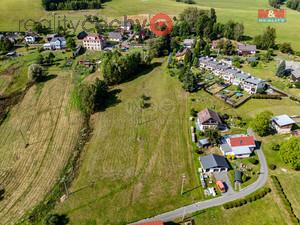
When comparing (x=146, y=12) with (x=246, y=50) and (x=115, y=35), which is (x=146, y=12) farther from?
(x=246, y=50)

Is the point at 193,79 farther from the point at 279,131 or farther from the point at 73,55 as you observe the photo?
the point at 73,55

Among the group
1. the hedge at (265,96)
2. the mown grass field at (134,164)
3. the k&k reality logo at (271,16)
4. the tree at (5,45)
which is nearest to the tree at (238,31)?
the k&k reality logo at (271,16)

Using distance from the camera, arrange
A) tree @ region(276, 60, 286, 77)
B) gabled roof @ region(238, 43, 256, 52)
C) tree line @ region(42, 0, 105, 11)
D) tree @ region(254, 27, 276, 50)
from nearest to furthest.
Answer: tree @ region(276, 60, 286, 77)
gabled roof @ region(238, 43, 256, 52)
tree @ region(254, 27, 276, 50)
tree line @ region(42, 0, 105, 11)

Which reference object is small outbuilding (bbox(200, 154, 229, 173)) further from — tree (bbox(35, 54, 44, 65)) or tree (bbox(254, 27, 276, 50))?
tree (bbox(254, 27, 276, 50))

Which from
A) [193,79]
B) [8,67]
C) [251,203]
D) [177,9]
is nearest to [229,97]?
[193,79]

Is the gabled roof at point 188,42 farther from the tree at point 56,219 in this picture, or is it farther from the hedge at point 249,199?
the tree at point 56,219

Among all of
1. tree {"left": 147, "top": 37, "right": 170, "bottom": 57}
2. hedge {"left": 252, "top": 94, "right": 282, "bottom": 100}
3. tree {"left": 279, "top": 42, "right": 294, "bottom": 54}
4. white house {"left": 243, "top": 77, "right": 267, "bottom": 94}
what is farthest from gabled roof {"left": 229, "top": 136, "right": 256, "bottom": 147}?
tree {"left": 279, "top": 42, "right": 294, "bottom": 54}
